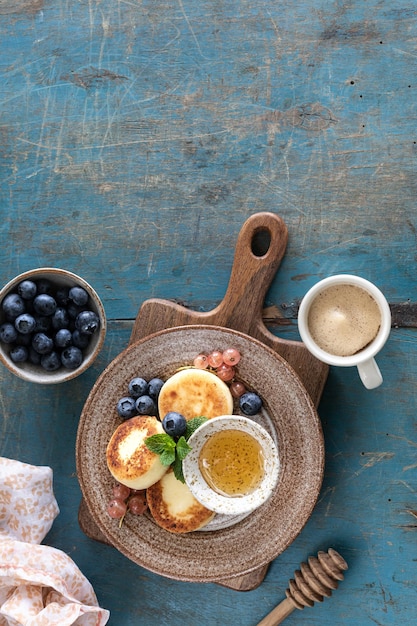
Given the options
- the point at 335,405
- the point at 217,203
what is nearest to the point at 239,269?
the point at 217,203

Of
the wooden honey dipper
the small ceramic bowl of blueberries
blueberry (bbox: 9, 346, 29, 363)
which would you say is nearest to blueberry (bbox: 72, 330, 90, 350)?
the small ceramic bowl of blueberries

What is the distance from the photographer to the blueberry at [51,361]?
149cm

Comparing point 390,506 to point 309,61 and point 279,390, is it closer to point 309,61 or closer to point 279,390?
point 279,390

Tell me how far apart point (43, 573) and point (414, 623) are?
88 cm

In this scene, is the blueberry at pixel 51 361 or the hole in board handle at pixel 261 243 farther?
the hole in board handle at pixel 261 243

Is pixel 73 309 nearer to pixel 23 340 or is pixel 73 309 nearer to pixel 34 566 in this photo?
pixel 23 340

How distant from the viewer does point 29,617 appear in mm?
1525

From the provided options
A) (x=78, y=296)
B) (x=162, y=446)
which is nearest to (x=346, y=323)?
(x=162, y=446)

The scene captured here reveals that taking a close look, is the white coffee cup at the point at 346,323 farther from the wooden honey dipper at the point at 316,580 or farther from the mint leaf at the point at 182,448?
the wooden honey dipper at the point at 316,580

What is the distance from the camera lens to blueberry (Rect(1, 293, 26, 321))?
1.46 m

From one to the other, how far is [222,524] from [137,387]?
1.18 ft

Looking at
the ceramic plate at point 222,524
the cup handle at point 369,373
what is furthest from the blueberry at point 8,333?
the cup handle at point 369,373

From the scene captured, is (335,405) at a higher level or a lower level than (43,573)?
higher

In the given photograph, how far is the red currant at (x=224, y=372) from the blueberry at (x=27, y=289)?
1.41ft
